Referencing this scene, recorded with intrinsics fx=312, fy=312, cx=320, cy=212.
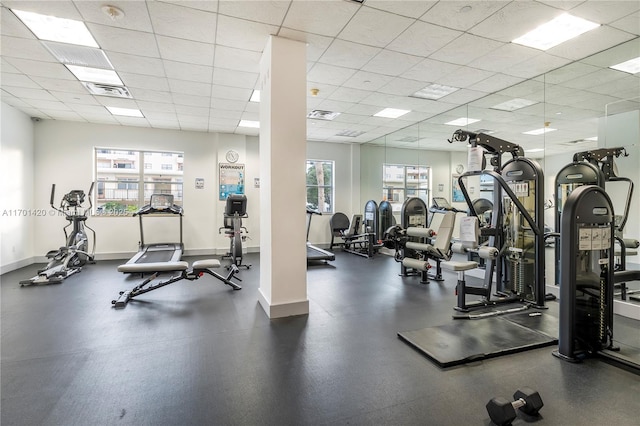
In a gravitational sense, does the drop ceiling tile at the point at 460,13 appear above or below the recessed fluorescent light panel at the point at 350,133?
below

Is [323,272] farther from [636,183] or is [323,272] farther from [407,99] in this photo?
[636,183]

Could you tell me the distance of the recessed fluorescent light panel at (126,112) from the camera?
6.21 metres

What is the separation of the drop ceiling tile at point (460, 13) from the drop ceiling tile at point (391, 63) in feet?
2.50

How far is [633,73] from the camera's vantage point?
165 inches

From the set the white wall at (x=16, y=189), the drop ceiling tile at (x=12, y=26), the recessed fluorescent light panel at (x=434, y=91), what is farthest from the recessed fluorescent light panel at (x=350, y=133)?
the white wall at (x=16, y=189)

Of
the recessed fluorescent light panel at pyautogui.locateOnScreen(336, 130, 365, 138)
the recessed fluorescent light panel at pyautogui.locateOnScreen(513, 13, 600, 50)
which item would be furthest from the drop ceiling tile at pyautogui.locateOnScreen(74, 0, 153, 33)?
the recessed fluorescent light panel at pyautogui.locateOnScreen(336, 130, 365, 138)

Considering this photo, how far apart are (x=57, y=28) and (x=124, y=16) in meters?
0.93

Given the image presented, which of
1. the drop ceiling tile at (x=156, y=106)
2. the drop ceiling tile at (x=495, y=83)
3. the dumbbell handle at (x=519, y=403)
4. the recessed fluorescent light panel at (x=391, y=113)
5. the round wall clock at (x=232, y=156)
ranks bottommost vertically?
the dumbbell handle at (x=519, y=403)

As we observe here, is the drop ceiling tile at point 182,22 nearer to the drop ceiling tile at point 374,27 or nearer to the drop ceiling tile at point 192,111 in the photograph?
the drop ceiling tile at point 374,27

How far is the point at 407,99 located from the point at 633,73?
9.91 feet

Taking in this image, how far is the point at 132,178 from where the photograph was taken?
311 inches

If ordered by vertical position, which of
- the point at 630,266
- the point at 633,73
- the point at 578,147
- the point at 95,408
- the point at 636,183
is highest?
the point at 633,73

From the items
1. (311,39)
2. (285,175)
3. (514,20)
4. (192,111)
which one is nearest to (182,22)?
(311,39)

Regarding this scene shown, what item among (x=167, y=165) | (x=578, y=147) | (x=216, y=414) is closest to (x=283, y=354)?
(x=216, y=414)
